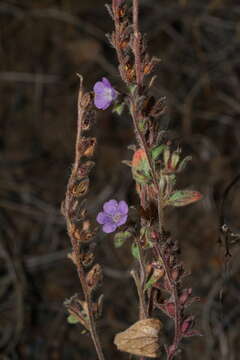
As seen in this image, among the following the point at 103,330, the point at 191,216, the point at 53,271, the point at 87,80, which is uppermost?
the point at 87,80

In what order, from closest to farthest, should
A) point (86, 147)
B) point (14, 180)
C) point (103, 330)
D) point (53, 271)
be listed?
point (86, 147) < point (103, 330) < point (53, 271) < point (14, 180)

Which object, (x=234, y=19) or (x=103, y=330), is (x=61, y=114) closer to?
(x=234, y=19)

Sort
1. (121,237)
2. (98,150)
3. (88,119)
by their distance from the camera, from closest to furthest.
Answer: (88,119)
(121,237)
(98,150)

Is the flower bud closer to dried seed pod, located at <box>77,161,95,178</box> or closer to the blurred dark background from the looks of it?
dried seed pod, located at <box>77,161,95,178</box>

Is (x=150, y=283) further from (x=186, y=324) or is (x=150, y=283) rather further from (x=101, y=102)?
(x=101, y=102)

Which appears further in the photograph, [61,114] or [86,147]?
[61,114]

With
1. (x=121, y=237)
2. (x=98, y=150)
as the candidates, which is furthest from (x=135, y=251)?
(x=98, y=150)

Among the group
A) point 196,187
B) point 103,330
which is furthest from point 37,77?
point 103,330
